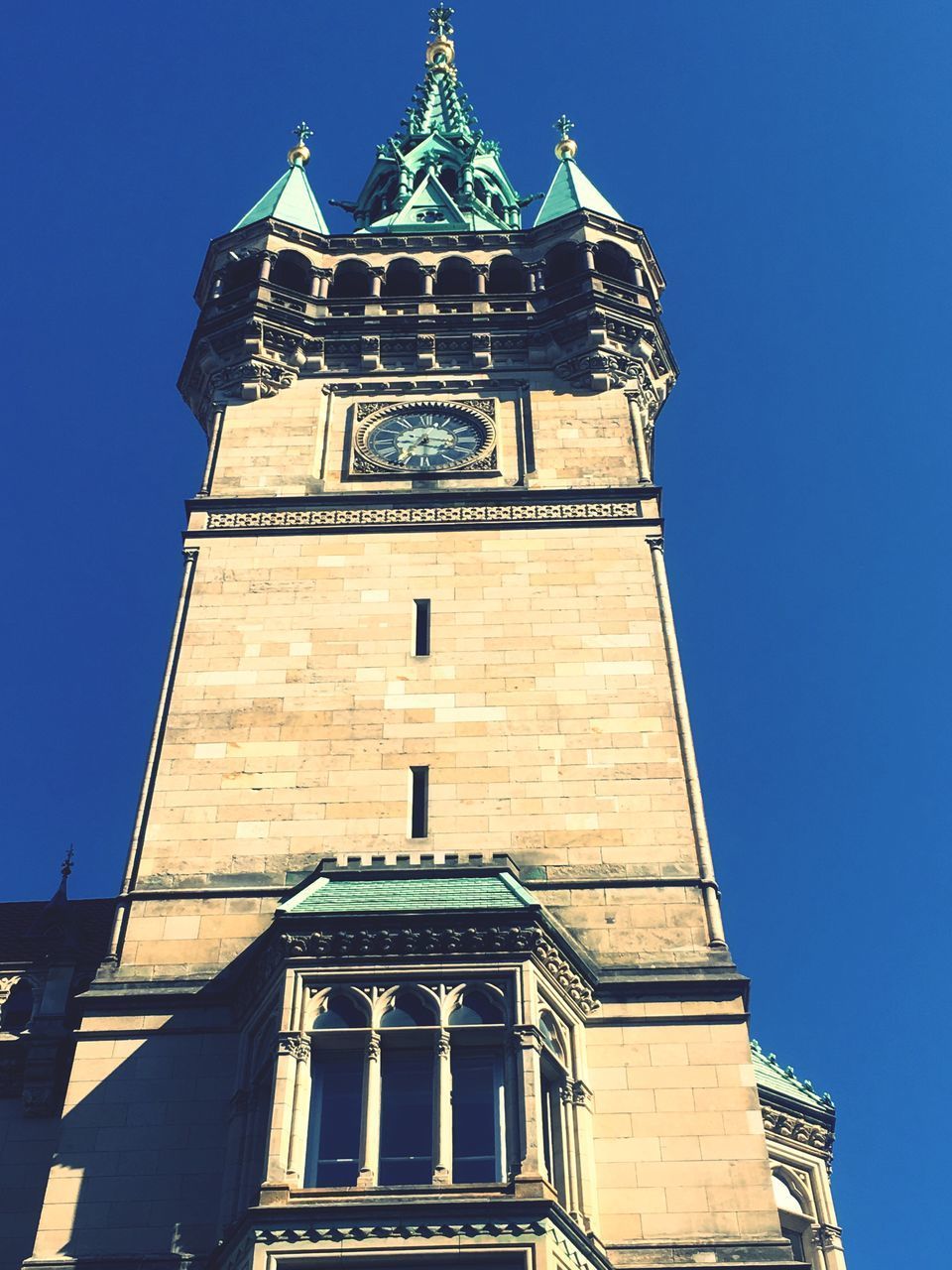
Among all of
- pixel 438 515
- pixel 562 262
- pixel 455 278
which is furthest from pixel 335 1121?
pixel 562 262

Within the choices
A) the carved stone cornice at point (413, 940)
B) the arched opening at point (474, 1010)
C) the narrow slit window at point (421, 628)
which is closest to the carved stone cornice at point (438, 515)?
the narrow slit window at point (421, 628)

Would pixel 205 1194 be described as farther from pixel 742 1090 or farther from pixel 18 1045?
pixel 742 1090

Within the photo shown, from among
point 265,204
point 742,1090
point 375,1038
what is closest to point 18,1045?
point 375,1038

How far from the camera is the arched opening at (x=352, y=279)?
1553 inches

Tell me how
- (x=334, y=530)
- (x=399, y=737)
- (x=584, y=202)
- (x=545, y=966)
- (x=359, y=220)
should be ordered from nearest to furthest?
(x=545, y=966) → (x=399, y=737) → (x=334, y=530) → (x=584, y=202) → (x=359, y=220)

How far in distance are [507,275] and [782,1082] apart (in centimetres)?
1860

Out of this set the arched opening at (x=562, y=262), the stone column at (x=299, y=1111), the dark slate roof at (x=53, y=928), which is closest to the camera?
the stone column at (x=299, y=1111)

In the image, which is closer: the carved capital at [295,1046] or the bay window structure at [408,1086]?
the bay window structure at [408,1086]

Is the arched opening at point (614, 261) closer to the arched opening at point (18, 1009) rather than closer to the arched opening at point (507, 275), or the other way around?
the arched opening at point (507, 275)

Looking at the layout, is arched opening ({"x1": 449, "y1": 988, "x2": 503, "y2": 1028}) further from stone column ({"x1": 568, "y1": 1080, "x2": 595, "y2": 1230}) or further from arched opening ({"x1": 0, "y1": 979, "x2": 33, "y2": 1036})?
arched opening ({"x1": 0, "y1": 979, "x2": 33, "y2": 1036})

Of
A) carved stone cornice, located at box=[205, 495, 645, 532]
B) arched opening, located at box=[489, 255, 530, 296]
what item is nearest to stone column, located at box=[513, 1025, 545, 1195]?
carved stone cornice, located at box=[205, 495, 645, 532]

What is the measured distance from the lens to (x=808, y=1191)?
1182 inches

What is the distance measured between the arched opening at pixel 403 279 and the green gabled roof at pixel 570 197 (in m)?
3.26

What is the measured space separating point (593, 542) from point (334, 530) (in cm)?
468
